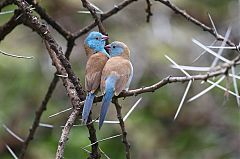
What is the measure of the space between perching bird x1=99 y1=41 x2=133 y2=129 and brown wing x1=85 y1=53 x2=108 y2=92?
0.02 meters

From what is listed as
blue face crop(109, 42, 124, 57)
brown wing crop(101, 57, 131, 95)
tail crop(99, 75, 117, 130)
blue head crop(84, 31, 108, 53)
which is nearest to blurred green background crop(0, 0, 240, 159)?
blue head crop(84, 31, 108, 53)

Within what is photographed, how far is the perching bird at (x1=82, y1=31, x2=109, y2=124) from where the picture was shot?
1655 mm

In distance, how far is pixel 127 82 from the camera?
1926mm

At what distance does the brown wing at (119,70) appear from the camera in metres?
1.85

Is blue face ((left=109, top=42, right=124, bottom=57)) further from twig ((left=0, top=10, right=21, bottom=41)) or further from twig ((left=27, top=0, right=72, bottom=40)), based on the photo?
twig ((left=0, top=10, right=21, bottom=41))

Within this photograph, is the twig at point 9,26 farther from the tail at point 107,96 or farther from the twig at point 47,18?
the tail at point 107,96

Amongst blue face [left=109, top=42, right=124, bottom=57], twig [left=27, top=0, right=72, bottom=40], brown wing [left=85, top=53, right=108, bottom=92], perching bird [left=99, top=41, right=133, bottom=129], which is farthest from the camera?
twig [left=27, top=0, right=72, bottom=40]

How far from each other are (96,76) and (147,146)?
274cm

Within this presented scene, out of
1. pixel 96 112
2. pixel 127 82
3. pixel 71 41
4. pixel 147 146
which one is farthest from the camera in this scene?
pixel 147 146

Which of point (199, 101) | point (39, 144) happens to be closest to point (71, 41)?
point (39, 144)

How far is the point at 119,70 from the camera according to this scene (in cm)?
194

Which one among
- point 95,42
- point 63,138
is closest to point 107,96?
point 63,138

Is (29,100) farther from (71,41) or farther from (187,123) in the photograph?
(71,41)

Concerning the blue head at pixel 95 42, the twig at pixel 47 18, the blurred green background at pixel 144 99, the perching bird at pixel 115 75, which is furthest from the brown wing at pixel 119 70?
the blurred green background at pixel 144 99
